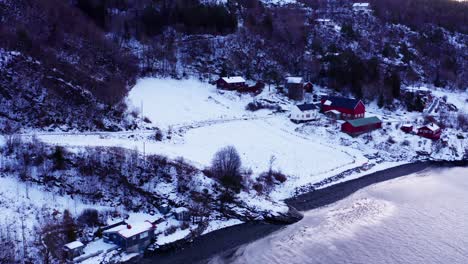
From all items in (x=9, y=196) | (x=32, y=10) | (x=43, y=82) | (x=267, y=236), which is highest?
(x=32, y=10)

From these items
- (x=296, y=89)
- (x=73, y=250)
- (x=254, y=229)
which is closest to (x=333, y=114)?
(x=296, y=89)

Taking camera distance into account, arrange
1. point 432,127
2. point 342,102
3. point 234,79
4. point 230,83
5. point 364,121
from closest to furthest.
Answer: point 432,127, point 364,121, point 342,102, point 230,83, point 234,79

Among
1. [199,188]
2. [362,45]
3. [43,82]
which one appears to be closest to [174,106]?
[43,82]

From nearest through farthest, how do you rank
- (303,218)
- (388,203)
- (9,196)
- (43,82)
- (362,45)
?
(9,196) → (303,218) → (388,203) → (43,82) → (362,45)

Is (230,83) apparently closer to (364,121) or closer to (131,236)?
(364,121)

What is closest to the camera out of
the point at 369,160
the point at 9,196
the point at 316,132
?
the point at 9,196

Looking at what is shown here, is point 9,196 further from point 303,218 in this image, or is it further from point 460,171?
point 460,171

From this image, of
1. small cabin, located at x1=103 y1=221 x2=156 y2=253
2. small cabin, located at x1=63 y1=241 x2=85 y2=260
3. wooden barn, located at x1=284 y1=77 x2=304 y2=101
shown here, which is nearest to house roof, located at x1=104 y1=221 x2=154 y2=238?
small cabin, located at x1=103 y1=221 x2=156 y2=253

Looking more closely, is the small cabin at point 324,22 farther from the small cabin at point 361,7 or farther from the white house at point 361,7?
the white house at point 361,7
